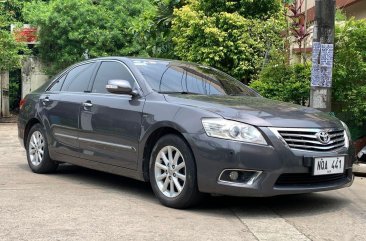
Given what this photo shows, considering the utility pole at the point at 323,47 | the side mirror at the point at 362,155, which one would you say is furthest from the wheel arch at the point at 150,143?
the side mirror at the point at 362,155

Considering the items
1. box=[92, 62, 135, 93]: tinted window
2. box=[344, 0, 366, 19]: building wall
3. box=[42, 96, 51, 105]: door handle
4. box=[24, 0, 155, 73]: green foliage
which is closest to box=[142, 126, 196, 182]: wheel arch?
box=[92, 62, 135, 93]: tinted window

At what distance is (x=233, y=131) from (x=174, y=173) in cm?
76

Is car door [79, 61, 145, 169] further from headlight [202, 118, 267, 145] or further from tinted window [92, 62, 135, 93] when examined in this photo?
headlight [202, 118, 267, 145]

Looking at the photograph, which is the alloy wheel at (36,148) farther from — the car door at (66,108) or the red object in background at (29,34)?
the red object in background at (29,34)

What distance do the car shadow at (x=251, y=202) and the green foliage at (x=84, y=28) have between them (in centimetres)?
1157

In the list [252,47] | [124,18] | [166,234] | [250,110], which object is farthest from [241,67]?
[124,18]

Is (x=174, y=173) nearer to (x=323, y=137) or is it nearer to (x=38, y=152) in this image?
(x=323, y=137)

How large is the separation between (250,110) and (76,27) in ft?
46.5

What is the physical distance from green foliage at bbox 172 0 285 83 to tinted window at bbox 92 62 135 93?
443cm

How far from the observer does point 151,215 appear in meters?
5.15

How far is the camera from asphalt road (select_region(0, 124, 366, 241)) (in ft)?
15.0

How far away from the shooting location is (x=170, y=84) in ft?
20.0

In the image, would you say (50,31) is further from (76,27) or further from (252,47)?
(252,47)

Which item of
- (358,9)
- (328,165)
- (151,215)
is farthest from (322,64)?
(358,9)
